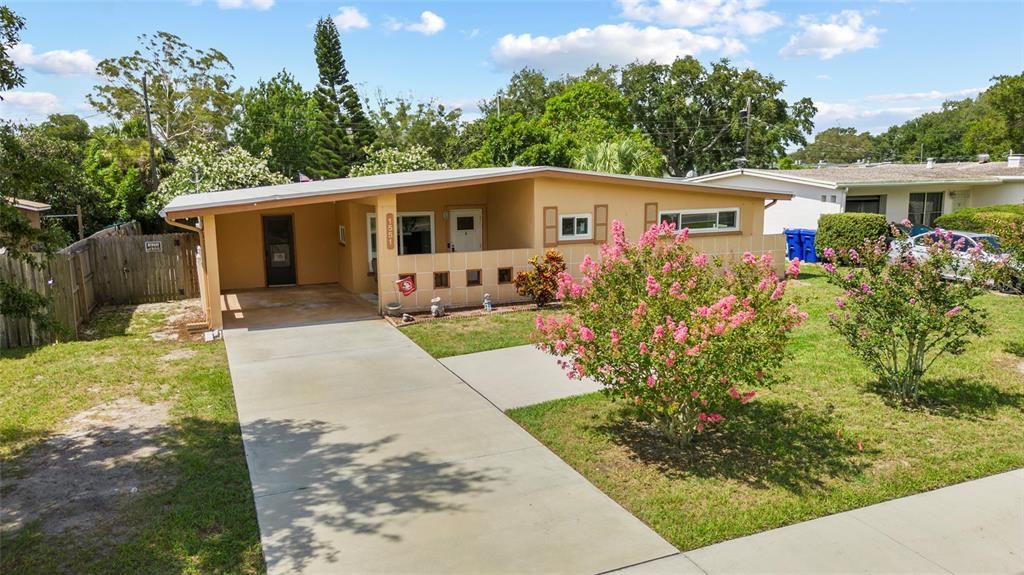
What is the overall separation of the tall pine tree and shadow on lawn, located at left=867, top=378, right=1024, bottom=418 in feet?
127

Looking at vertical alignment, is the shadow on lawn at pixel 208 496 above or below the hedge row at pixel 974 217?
below

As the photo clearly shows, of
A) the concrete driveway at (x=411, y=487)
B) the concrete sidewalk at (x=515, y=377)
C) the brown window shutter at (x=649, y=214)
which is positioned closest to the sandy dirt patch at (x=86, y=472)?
the concrete driveway at (x=411, y=487)

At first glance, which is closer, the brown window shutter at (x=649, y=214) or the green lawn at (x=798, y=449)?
the green lawn at (x=798, y=449)

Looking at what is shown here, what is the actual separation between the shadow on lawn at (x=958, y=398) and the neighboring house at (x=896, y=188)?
15.7m

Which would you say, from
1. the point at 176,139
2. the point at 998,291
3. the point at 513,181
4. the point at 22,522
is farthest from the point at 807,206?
the point at 176,139

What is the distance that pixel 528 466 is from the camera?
627cm

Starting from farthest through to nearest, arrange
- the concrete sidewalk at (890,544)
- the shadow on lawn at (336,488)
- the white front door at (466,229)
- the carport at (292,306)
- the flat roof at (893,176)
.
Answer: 1. the flat roof at (893,176)
2. the white front door at (466,229)
3. the carport at (292,306)
4. the shadow on lawn at (336,488)
5. the concrete sidewalk at (890,544)

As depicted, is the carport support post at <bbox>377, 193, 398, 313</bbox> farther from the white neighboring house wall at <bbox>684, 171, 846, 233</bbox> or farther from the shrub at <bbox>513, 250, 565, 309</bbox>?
the white neighboring house wall at <bbox>684, 171, 846, 233</bbox>

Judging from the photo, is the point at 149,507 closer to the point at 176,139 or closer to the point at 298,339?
the point at 298,339

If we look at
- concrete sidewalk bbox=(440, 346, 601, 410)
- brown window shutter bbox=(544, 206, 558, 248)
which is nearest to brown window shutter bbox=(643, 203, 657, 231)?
brown window shutter bbox=(544, 206, 558, 248)

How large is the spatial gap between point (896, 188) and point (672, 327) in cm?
2413

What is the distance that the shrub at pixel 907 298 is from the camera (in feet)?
24.0

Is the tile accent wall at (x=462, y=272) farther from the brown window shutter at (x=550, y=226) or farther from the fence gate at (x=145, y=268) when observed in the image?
the fence gate at (x=145, y=268)

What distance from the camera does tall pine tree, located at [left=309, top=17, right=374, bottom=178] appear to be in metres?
42.6
